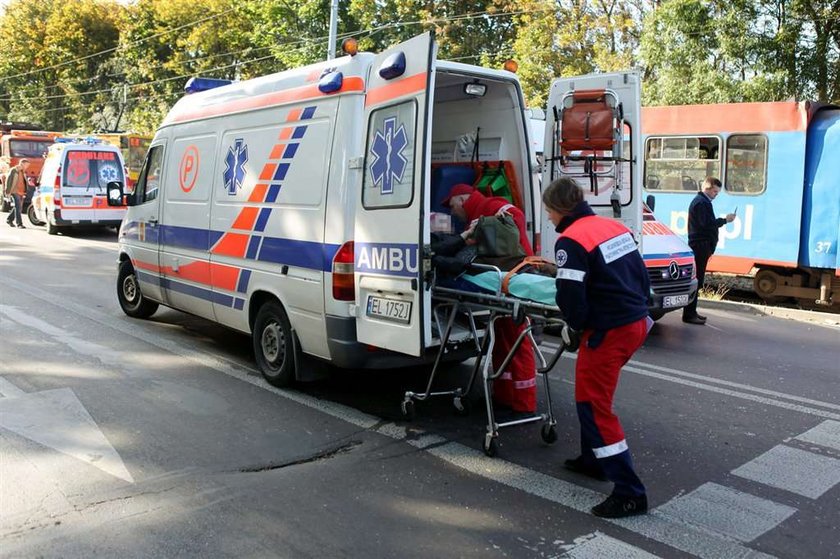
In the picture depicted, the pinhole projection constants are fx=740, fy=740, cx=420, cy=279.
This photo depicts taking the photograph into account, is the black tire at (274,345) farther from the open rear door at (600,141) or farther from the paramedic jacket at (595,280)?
the open rear door at (600,141)

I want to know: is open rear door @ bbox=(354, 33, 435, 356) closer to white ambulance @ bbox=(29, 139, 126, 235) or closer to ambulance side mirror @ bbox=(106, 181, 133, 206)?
ambulance side mirror @ bbox=(106, 181, 133, 206)

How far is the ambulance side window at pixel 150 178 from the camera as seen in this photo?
314 inches

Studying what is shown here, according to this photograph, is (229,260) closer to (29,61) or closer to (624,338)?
(624,338)

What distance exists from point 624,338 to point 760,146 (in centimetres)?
984

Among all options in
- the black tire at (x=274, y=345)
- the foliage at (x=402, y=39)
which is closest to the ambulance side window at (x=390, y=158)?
the black tire at (x=274, y=345)

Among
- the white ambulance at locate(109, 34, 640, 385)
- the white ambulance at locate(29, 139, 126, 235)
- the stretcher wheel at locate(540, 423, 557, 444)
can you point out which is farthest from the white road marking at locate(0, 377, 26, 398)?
the white ambulance at locate(29, 139, 126, 235)

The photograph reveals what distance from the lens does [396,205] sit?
16.4ft

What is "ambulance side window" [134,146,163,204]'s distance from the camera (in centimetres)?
797

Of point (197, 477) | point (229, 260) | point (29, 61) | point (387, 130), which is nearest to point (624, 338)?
point (387, 130)

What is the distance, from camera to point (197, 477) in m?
4.45

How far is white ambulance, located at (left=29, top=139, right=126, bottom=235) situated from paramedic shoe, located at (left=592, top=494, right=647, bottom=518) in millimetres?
16985

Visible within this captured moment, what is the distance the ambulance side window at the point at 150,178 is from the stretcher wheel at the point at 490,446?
193 inches

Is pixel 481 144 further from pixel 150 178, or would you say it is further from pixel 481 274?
pixel 150 178

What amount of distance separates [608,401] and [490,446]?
1.02 m
